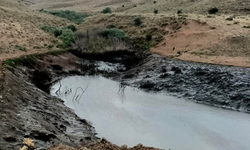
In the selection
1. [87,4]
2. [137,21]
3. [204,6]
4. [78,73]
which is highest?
[87,4]

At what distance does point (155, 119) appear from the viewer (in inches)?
838

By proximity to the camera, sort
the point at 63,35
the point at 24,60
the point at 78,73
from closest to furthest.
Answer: the point at 24,60 → the point at 78,73 → the point at 63,35

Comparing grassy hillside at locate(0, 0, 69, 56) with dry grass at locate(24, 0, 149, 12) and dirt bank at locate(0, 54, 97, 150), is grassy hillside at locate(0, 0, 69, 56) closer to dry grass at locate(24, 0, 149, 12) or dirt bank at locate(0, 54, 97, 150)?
dirt bank at locate(0, 54, 97, 150)

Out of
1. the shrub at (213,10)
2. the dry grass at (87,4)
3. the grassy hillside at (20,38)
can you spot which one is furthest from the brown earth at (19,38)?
the dry grass at (87,4)

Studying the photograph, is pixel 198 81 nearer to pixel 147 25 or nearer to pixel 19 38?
pixel 147 25

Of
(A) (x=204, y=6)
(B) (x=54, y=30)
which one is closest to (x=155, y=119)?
(B) (x=54, y=30)

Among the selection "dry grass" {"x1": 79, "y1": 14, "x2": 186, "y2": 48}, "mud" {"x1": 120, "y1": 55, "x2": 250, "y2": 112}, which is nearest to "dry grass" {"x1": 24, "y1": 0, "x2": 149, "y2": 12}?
"dry grass" {"x1": 79, "y1": 14, "x2": 186, "y2": 48}

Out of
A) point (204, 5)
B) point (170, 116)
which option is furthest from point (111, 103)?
point (204, 5)

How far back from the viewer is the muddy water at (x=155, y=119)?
1784 centimetres

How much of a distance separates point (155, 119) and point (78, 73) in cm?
1555

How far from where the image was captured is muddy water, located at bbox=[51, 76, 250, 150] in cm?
1784

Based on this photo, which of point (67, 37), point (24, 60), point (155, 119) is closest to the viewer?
point (155, 119)

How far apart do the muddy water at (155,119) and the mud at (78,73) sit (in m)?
1.31

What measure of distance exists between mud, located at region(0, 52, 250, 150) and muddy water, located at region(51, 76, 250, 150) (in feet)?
4.28
